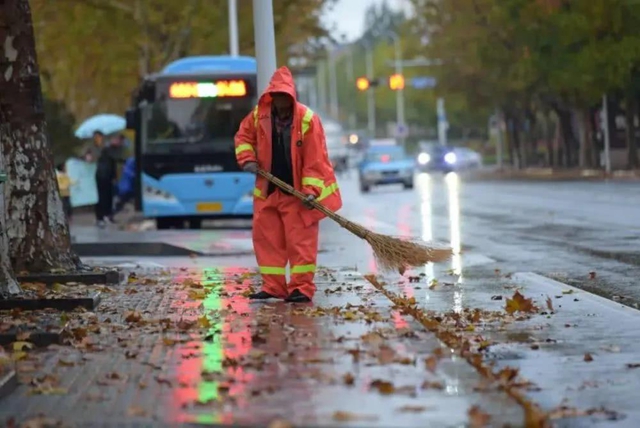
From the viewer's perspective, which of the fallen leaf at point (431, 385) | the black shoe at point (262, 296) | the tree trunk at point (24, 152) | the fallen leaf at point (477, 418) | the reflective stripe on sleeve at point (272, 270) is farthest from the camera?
the tree trunk at point (24, 152)

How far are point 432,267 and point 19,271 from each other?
4729 mm

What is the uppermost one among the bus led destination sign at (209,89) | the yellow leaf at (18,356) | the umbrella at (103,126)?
the bus led destination sign at (209,89)

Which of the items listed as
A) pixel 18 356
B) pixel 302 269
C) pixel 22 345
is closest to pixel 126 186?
pixel 302 269

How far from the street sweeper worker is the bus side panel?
16.6 metres

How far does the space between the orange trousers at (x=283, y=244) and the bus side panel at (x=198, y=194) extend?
16623 mm

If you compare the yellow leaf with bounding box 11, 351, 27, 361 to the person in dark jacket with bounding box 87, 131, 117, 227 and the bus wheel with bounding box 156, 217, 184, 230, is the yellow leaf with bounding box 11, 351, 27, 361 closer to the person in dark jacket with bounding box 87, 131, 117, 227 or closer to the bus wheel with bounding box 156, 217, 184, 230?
the bus wheel with bounding box 156, 217, 184, 230

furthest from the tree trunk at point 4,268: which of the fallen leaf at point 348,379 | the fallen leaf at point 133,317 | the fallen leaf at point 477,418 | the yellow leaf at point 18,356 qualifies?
the fallen leaf at point 477,418

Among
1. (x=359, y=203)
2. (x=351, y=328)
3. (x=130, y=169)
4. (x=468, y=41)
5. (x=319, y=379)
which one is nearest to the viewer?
(x=319, y=379)

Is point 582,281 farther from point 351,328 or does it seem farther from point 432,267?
point 351,328

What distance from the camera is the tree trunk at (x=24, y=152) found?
14.3 metres

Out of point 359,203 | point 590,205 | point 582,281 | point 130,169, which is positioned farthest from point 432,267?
point 359,203

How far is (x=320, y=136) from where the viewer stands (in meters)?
12.3

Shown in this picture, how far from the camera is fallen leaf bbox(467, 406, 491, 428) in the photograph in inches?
277

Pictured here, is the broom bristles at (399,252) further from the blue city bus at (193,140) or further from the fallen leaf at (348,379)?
the blue city bus at (193,140)
